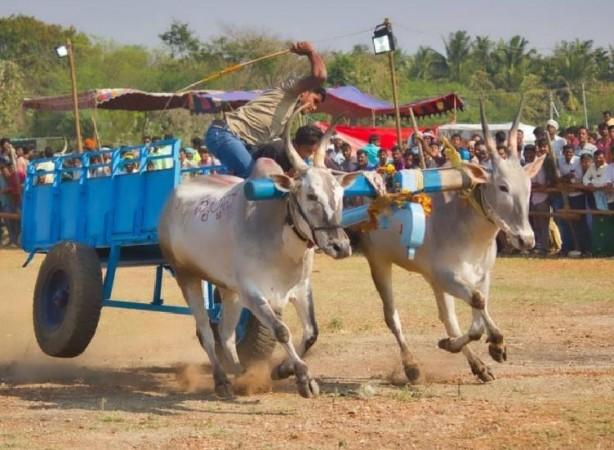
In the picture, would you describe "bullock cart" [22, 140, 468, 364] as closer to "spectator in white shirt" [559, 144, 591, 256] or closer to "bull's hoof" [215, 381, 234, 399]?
"bull's hoof" [215, 381, 234, 399]

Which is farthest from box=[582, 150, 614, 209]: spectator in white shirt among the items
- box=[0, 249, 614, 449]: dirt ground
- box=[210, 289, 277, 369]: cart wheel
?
box=[210, 289, 277, 369]: cart wheel

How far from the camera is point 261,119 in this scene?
10.0 metres

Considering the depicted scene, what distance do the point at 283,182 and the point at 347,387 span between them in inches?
63.0

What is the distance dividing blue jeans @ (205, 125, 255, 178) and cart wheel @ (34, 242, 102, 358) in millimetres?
1219

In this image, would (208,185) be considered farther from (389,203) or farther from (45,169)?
(45,169)

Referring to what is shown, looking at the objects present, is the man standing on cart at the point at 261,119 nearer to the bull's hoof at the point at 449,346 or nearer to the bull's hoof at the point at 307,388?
the bull's hoof at the point at 449,346

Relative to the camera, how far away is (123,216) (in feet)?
33.7

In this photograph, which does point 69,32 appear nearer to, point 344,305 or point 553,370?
point 344,305

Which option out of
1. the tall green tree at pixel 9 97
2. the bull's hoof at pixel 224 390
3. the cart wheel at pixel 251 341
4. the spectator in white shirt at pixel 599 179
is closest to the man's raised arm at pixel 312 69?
the cart wheel at pixel 251 341

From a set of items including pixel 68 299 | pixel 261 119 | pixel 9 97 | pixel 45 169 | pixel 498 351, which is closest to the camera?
pixel 498 351

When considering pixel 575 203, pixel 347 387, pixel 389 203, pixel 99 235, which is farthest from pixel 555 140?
pixel 389 203

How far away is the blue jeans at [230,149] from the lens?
9781mm

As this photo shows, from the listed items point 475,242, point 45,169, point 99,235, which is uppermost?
point 45,169

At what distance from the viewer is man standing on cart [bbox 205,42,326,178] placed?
9617 mm
